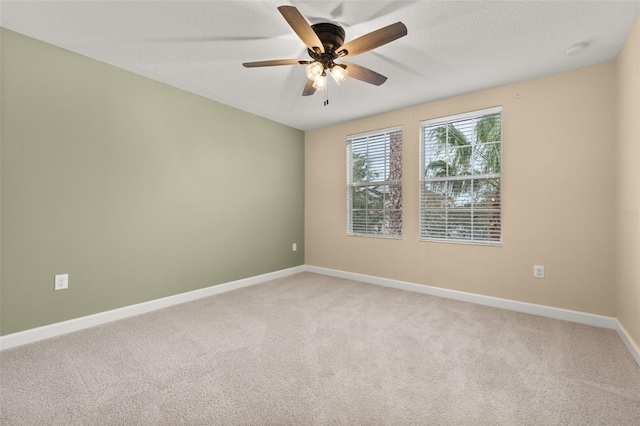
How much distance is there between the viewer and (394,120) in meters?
3.96

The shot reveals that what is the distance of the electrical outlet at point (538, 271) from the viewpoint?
2934 millimetres

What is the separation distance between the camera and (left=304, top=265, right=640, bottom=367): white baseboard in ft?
7.97

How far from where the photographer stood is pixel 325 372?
1.91 meters

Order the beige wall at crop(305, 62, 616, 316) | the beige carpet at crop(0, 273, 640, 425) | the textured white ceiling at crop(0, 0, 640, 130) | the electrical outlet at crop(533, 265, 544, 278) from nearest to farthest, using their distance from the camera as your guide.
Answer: the beige carpet at crop(0, 273, 640, 425)
the textured white ceiling at crop(0, 0, 640, 130)
the beige wall at crop(305, 62, 616, 316)
the electrical outlet at crop(533, 265, 544, 278)

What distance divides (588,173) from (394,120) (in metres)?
2.16

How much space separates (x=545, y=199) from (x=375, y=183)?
1.99m

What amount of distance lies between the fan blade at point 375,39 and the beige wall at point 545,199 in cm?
172

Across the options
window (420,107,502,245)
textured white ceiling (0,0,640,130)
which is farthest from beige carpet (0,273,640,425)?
textured white ceiling (0,0,640,130)

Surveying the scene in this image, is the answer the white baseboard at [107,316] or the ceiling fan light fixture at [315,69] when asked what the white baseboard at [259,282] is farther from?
the ceiling fan light fixture at [315,69]

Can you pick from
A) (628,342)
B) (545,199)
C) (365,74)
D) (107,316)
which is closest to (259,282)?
(107,316)

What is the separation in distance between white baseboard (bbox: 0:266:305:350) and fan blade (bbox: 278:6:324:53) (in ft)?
9.65

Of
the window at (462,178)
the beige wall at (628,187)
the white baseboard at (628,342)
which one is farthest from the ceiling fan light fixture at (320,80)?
the white baseboard at (628,342)

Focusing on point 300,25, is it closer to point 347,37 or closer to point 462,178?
point 347,37

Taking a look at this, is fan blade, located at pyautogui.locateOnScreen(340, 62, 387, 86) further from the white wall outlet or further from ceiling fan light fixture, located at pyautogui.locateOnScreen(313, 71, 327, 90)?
the white wall outlet
